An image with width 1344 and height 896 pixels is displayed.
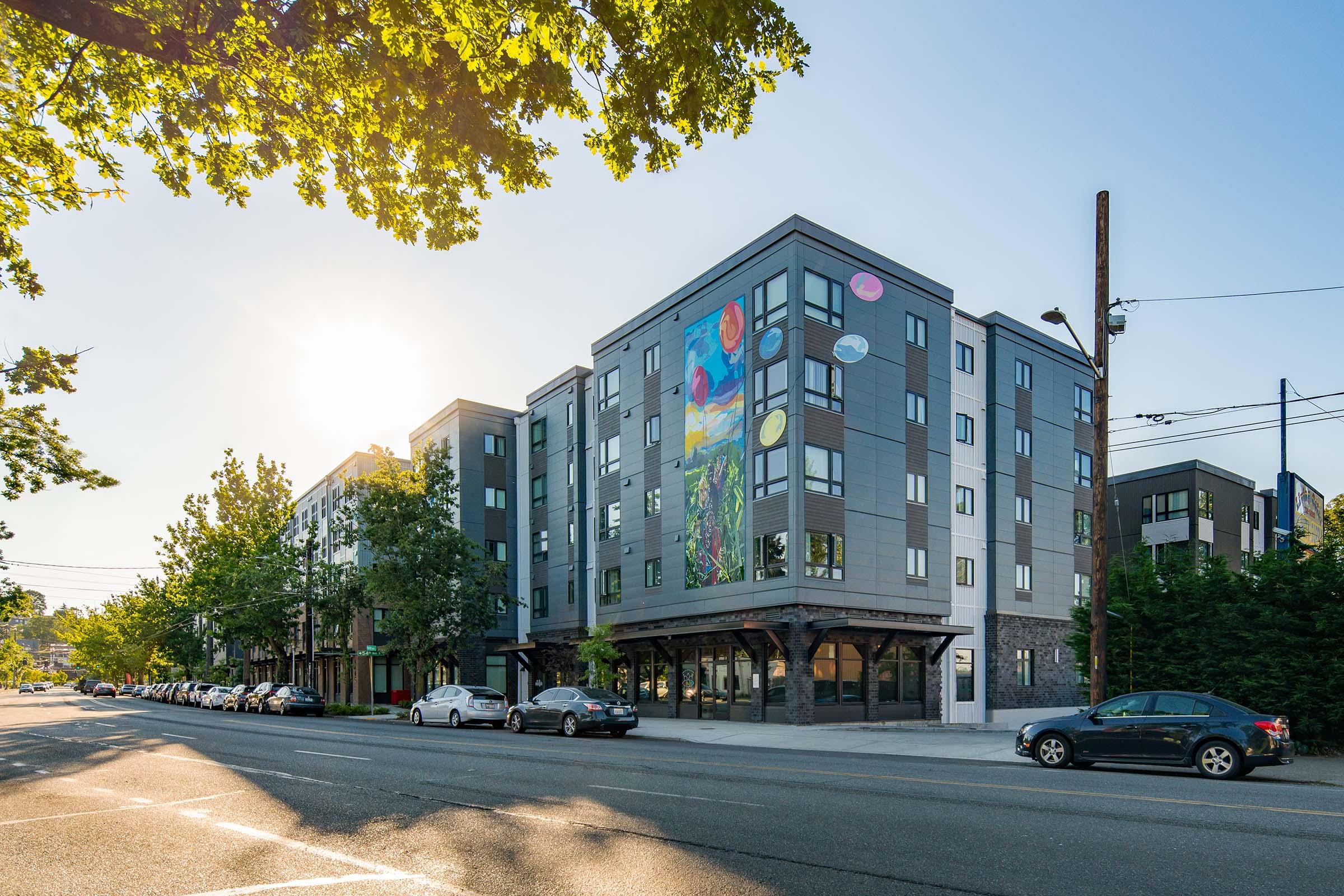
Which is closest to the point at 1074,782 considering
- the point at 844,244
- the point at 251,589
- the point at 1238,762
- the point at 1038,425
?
the point at 1238,762

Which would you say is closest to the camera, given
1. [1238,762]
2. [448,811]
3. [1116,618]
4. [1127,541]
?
[448,811]

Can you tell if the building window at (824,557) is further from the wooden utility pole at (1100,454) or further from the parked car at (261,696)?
the parked car at (261,696)

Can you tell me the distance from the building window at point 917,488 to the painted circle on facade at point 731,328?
8.54 metres

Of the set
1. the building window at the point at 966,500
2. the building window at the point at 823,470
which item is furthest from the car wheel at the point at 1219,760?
the building window at the point at 966,500

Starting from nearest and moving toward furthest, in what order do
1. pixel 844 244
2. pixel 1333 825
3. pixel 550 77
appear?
pixel 550 77 → pixel 1333 825 → pixel 844 244

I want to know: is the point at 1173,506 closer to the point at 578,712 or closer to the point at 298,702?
the point at 578,712

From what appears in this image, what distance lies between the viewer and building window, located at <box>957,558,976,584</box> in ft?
122

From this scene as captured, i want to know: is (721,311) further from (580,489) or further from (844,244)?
(580,489)

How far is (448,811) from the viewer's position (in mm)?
10234

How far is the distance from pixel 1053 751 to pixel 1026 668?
25.6m

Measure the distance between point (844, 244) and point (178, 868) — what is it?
29961 millimetres

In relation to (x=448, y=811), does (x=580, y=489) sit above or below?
above

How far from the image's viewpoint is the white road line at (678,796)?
10.5 meters

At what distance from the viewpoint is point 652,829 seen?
29.6ft
